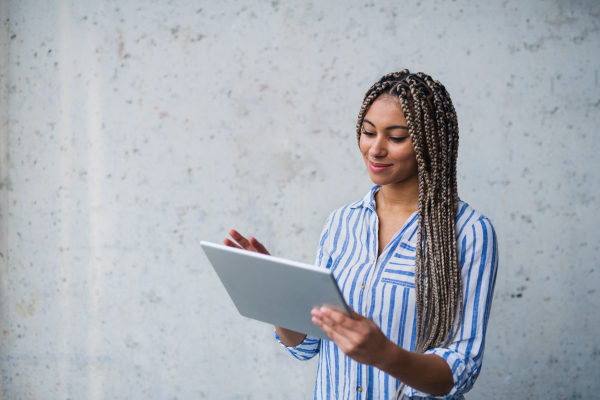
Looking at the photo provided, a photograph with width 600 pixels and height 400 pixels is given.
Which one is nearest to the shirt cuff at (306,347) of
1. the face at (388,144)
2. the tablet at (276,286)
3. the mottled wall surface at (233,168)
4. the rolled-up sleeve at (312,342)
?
the rolled-up sleeve at (312,342)

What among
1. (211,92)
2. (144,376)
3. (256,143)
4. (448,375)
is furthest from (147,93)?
(448,375)

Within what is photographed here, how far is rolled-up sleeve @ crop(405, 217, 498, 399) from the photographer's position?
30.6 inches

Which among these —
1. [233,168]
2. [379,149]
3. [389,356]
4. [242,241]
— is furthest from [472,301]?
[233,168]

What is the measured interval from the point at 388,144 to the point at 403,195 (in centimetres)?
15

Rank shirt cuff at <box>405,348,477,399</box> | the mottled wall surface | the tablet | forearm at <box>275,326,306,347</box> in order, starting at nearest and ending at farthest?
the tablet, shirt cuff at <box>405,348,477,399</box>, forearm at <box>275,326,306,347</box>, the mottled wall surface

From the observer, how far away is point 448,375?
0.75 metres

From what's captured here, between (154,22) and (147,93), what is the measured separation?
29 centimetres

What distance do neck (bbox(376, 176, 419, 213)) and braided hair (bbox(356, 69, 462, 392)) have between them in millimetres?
53

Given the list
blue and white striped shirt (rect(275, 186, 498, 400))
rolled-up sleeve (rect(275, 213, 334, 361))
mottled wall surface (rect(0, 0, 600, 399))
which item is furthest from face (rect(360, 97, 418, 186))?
mottled wall surface (rect(0, 0, 600, 399))

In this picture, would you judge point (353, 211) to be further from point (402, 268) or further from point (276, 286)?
point (276, 286)

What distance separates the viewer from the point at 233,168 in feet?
5.45

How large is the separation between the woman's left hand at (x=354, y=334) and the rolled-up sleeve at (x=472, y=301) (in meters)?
0.19

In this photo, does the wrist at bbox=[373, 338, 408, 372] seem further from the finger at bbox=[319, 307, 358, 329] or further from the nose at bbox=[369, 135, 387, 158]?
the nose at bbox=[369, 135, 387, 158]

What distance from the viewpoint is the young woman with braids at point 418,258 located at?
2.62 feet
